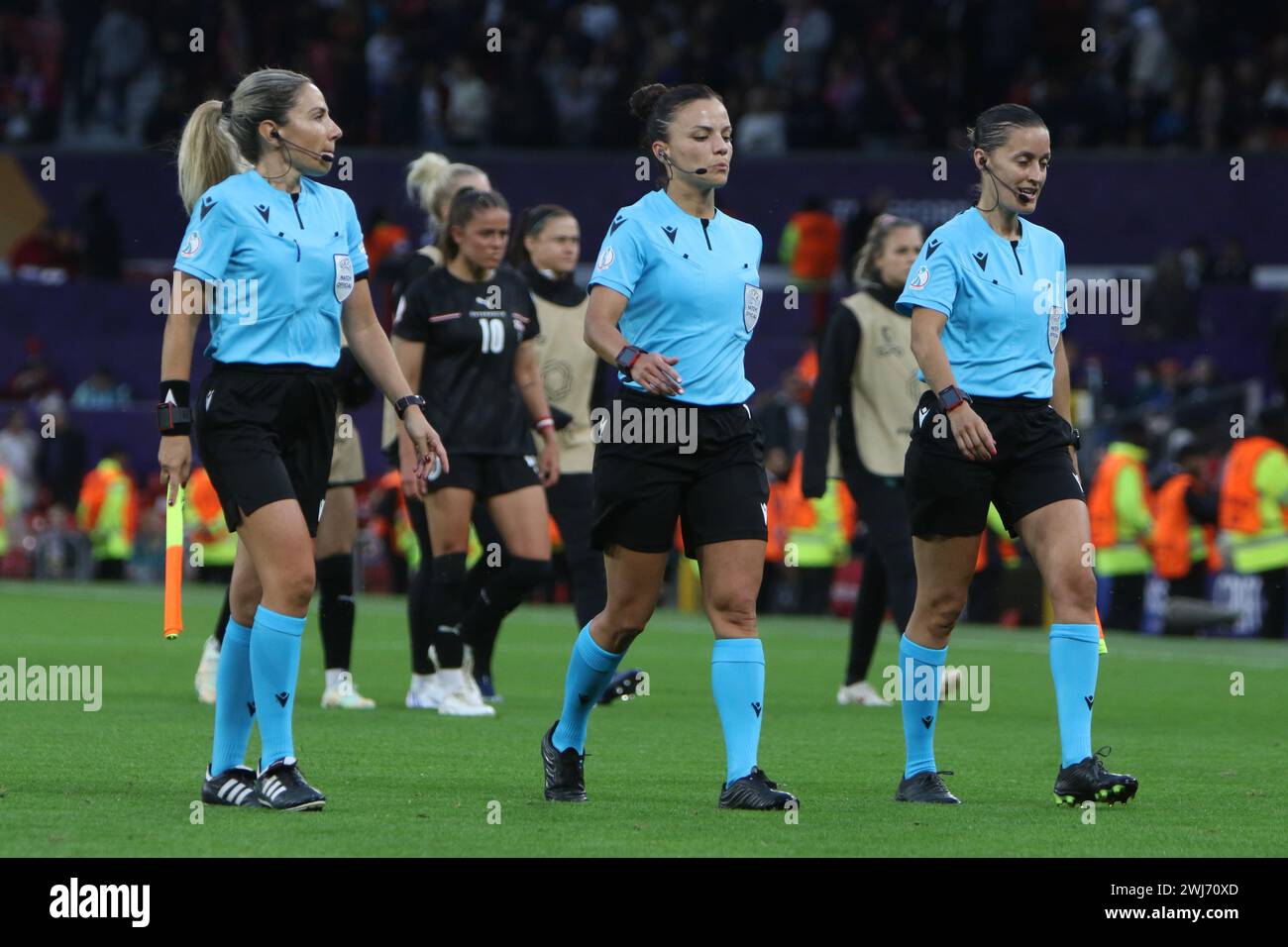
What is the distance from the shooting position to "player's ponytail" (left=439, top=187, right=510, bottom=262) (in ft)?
35.6

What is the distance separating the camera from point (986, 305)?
25.6 feet

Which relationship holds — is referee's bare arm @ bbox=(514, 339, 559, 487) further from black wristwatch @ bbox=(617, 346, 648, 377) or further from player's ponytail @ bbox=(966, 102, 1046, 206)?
black wristwatch @ bbox=(617, 346, 648, 377)

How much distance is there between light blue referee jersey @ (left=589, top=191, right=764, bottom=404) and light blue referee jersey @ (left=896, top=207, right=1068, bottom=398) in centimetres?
66

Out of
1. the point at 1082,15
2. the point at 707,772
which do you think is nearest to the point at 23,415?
the point at 1082,15

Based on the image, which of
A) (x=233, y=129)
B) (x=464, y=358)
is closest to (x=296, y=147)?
(x=233, y=129)

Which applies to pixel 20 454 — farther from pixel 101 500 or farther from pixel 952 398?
pixel 952 398

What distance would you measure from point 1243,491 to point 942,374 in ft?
38.6

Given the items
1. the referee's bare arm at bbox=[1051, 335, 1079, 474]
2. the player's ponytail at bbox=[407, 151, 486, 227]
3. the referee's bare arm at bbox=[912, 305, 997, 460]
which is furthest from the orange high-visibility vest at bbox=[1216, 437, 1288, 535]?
the referee's bare arm at bbox=[912, 305, 997, 460]

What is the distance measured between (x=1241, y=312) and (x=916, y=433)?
54.2ft

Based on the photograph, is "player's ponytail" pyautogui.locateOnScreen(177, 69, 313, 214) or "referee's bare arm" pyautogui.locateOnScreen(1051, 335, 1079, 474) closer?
"player's ponytail" pyautogui.locateOnScreen(177, 69, 313, 214)

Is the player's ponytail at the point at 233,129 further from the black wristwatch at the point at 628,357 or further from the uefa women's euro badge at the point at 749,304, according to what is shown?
the uefa women's euro badge at the point at 749,304

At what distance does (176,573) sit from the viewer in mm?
7332

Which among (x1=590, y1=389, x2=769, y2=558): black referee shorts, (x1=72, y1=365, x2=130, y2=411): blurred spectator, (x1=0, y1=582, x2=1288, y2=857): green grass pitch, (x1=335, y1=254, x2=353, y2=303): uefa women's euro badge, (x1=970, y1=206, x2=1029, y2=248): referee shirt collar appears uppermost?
(x1=72, y1=365, x2=130, y2=411): blurred spectator
